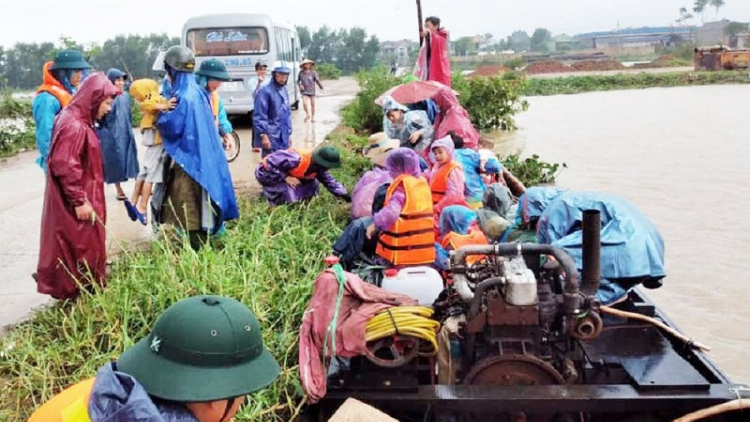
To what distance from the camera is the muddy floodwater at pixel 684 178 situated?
24.4 ft

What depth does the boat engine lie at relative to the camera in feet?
12.3

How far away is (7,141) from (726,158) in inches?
589

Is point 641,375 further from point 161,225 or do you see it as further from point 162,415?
point 161,225

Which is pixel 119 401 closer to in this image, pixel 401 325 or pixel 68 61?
pixel 401 325

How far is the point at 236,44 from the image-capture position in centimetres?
1641

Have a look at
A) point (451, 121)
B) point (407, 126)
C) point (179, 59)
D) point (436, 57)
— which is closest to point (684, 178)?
point (436, 57)

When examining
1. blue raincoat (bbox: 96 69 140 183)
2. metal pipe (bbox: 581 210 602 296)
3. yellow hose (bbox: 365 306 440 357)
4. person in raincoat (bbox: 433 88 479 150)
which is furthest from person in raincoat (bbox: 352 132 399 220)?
blue raincoat (bbox: 96 69 140 183)

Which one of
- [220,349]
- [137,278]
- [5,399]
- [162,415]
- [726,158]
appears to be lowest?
[726,158]

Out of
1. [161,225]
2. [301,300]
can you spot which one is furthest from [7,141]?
[301,300]

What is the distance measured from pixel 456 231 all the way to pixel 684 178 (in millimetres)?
9532

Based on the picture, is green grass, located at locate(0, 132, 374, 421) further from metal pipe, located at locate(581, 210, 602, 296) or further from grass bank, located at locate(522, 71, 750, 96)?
grass bank, located at locate(522, 71, 750, 96)

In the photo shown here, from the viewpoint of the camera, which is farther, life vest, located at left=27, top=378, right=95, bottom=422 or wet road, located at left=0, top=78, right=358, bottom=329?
wet road, located at left=0, top=78, right=358, bottom=329

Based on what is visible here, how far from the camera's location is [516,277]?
3732 millimetres

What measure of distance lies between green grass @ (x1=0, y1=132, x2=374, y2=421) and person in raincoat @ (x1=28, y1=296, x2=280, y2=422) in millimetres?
1629
